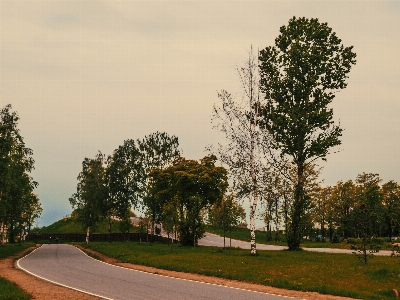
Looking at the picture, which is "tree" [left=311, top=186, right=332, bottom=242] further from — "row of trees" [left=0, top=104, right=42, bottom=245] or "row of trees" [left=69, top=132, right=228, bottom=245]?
"row of trees" [left=0, top=104, right=42, bottom=245]

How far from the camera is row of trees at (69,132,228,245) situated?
2072 inches

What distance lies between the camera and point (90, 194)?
66625 millimetres

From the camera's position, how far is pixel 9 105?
44.1m

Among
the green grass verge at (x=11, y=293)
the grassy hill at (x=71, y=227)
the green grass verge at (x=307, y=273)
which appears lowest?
the green grass verge at (x=11, y=293)

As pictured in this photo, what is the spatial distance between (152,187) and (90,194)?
9.94 meters

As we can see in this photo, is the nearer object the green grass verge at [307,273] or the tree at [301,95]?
the green grass verge at [307,273]

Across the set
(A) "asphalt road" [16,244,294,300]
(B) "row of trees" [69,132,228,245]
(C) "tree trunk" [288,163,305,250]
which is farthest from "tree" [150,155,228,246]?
(A) "asphalt road" [16,244,294,300]

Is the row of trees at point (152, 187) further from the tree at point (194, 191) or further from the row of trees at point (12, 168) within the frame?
the row of trees at point (12, 168)

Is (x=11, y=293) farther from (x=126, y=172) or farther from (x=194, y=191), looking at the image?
(x=126, y=172)

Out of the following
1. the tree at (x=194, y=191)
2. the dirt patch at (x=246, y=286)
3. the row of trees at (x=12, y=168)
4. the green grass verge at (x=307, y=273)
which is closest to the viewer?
the dirt patch at (x=246, y=286)

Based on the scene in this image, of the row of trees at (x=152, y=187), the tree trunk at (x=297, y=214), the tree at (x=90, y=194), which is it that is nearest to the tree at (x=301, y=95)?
the tree trunk at (x=297, y=214)

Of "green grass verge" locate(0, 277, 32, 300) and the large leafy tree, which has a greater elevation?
the large leafy tree

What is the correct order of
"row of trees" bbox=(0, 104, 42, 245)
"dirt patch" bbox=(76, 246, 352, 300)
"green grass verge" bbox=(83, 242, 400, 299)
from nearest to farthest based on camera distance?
"dirt patch" bbox=(76, 246, 352, 300)
"green grass verge" bbox=(83, 242, 400, 299)
"row of trees" bbox=(0, 104, 42, 245)

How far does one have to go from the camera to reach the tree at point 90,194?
66875 mm
